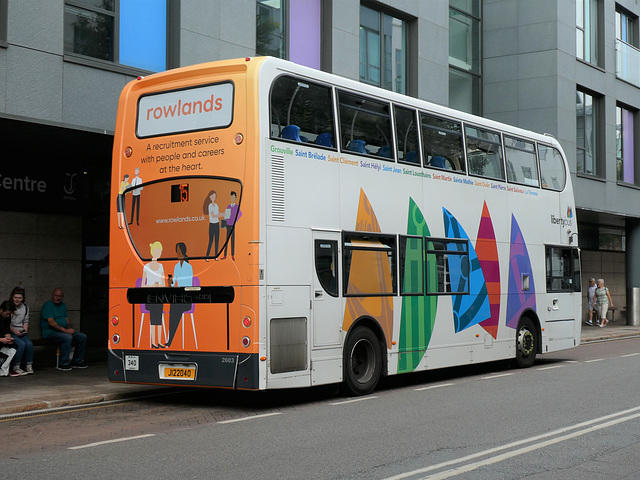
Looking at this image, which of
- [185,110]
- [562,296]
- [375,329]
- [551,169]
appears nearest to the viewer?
[185,110]

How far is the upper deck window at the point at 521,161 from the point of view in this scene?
1562 centimetres

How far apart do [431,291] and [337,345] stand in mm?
2600

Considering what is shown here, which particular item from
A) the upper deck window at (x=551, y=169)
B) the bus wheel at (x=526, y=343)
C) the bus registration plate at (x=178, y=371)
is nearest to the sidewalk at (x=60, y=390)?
the bus registration plate at (x=178, y=371)

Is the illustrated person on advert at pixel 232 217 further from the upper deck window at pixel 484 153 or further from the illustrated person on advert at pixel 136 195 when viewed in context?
the upper deck window at pixel 484 153

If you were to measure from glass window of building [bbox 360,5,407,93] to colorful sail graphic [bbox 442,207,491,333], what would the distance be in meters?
7.48

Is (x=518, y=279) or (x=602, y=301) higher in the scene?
(x=518, y=279)

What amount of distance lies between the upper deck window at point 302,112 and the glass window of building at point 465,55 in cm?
1501

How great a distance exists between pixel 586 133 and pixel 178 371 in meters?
22.5

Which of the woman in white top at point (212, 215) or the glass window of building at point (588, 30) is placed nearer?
the woman in white top at point (212, 215)

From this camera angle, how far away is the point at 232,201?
10.4m

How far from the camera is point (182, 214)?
10.8 metres

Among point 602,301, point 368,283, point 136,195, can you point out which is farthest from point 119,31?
point 602,301

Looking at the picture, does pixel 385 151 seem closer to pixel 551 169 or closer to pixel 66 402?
pixel 66 402

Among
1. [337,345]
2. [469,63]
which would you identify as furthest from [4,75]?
[469,63]
